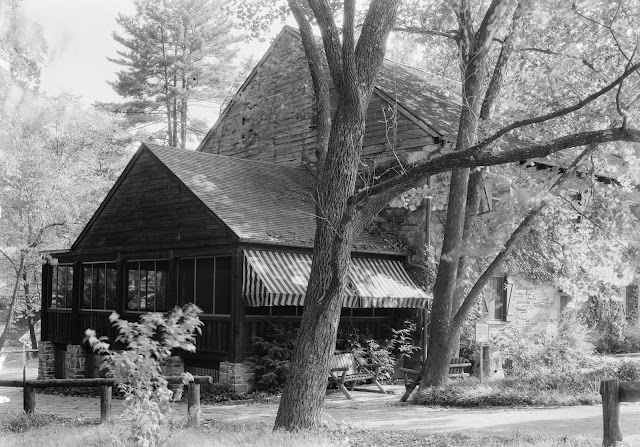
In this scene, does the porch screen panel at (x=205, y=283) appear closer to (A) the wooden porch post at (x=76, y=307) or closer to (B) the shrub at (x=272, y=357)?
(B) the shrub at (x=272, y=357)

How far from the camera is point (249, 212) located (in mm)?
17734

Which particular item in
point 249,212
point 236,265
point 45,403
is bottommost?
point 45,403

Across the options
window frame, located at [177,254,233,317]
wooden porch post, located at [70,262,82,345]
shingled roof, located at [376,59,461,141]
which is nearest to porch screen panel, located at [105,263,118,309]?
wooden porch post, located at [70,262,82,345]

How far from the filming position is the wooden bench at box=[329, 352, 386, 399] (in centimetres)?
1534

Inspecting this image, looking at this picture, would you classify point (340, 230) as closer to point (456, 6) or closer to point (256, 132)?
point (456, 6)

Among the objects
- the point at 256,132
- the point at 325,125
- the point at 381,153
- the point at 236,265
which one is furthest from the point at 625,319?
the point at 325,125

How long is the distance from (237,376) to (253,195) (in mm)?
4548

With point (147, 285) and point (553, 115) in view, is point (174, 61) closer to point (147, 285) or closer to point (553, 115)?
point (147, 285)

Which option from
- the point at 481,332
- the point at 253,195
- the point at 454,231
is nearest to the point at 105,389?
the point at 454,231

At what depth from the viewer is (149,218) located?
19234 millimetres

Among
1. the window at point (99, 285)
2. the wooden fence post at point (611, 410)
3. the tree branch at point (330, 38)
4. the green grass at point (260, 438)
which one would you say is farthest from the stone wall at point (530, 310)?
the wooden fence post at point (611, 410)

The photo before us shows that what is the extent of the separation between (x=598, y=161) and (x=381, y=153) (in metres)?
6.26

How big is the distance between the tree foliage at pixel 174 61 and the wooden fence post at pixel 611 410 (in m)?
34.1

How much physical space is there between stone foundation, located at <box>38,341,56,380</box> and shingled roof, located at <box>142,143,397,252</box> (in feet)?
22.2
